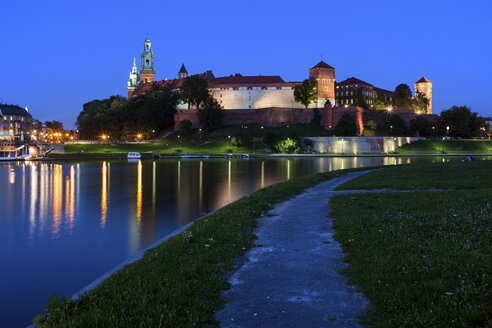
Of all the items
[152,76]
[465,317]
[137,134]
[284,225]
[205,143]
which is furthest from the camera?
[152,76]

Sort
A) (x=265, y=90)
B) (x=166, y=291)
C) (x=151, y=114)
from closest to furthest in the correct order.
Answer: (x=166, y=291)
(x=151, y=114)
(x=265, y=90)

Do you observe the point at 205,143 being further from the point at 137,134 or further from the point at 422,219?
the point at 422,219

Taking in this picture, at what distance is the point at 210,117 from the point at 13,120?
7073 centimetres

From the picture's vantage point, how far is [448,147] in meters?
89.4

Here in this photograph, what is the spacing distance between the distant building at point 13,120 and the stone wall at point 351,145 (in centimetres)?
9320

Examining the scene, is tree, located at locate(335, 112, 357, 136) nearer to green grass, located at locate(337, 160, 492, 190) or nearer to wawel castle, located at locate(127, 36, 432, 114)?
wawel castle, located at locate(127, 36, 432, 114)

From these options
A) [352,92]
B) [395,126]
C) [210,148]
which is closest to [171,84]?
[210,148]

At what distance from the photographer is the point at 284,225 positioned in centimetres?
1187

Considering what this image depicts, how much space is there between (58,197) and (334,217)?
19.5m

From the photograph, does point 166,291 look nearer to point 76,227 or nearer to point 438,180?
point 76,227

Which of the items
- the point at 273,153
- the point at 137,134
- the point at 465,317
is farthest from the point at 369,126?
the point at 465,317

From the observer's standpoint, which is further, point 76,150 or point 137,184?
point 76,150

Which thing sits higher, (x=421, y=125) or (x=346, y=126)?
(x=421, y=125)

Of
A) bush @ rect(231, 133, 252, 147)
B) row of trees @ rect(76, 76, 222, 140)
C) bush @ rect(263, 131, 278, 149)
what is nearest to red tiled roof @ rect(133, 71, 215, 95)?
row of trees @ rect(76, 76, 222, 140)
